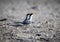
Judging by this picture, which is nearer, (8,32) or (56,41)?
(56,41)

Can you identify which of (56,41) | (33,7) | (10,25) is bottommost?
(56,41)

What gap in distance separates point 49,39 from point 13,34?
1105mm

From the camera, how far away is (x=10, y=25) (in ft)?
20.3

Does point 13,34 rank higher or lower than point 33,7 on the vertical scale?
lower

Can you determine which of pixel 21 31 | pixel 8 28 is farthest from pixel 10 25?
pixel 21 31

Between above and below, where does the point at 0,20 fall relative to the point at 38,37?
above

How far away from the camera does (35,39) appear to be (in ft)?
16.3

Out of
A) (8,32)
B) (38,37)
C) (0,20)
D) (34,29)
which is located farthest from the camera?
(0,20)

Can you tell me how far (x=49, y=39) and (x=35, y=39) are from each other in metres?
0.39

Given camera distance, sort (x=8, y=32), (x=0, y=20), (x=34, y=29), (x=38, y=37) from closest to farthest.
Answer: (x=38, y=37) < (x=8, y=32) < (x=34, y=29) < (x=0, y=20)

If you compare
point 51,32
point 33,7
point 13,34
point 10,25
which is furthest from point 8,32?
point 33,7

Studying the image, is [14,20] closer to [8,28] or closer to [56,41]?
[8,28]

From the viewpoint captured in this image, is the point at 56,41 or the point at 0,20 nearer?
the point at 56,41

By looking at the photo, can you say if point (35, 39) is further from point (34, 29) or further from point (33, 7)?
point (33, 7)
